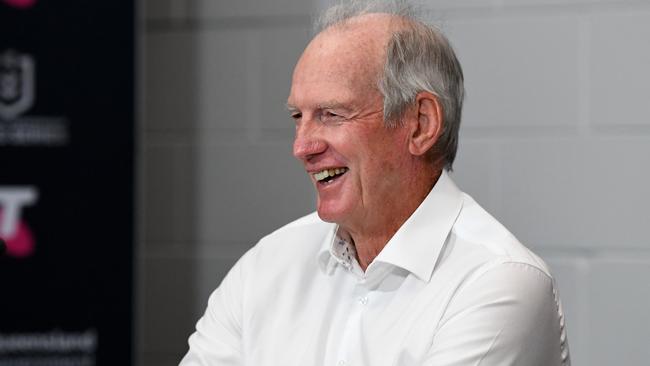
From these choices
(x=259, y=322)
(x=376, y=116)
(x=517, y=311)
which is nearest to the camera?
(x=517, y=311)

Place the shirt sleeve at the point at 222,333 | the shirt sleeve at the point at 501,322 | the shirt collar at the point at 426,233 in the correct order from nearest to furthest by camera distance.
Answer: the shirt sleeve at the point at 501,322
the shirt collar at the point at 426,233
the shirt sleeve at the point at 222,333

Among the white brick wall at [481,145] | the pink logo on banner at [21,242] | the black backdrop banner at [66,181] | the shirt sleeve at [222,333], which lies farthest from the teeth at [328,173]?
the pink logo on banner at [21,242]

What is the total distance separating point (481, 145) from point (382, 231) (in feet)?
2.45

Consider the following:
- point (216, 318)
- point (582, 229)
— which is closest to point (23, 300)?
point (216, 318)

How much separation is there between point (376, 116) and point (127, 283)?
0.94 m

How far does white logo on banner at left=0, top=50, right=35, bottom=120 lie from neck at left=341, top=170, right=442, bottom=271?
941 mm

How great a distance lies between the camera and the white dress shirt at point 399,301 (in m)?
1.38

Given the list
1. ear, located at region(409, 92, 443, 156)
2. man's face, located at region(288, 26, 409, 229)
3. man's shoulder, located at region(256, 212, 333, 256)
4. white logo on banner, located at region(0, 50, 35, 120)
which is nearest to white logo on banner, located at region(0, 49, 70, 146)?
white logo on banner, located at region(0, 50, 35, 120)

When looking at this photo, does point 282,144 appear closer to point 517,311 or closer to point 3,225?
point 3,225

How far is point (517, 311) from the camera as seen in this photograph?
4.52 ft

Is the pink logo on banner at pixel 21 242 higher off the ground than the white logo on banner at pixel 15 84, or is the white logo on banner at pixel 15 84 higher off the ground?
the white logo on banner at pixel 15 84

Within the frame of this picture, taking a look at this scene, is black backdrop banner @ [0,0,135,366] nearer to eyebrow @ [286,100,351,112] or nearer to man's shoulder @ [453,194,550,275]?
eyebrow @ [286,100,351,112]

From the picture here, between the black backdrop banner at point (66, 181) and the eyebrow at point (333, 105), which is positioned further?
the black backdrop banner at point (66, 181)

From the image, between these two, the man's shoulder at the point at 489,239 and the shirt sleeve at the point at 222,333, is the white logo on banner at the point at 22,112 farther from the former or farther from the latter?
the man's shoulder at the point at 489,239
